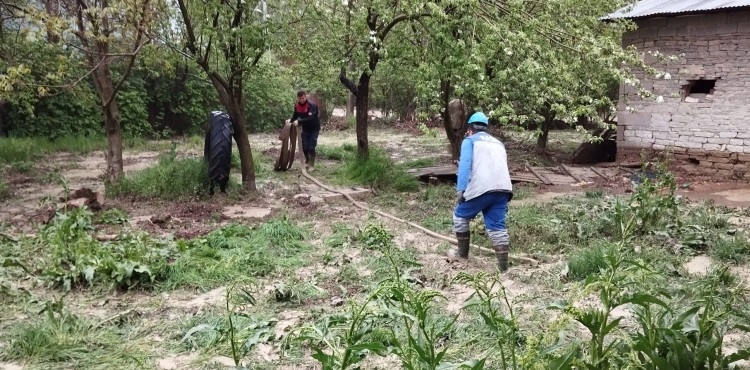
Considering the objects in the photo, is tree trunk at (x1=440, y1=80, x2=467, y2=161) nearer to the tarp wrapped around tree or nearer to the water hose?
the water hose

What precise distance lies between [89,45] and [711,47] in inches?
428

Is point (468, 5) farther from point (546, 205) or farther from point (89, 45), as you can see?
point (89, 45)

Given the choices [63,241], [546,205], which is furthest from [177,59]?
[546,205]

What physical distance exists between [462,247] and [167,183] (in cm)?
458

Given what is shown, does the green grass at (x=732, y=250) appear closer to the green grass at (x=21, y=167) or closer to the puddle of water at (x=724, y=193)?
the puddle of water at (x=724, y=193)

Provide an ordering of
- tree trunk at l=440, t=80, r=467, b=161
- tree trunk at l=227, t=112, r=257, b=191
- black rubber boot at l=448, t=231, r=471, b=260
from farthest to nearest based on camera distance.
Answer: tree trunk at l=440, t=80, r=467, b=161 < tree trunk at l=227, t=112, r=257, b=191 < black rubber boot at l=448, t=231, r=471, b=260

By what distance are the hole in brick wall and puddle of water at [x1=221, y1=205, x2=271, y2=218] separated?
8.49m

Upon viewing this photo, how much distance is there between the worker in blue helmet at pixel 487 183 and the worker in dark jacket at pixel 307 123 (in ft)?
Answer: 20.5

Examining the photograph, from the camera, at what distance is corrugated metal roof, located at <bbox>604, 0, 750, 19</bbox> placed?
9.88 metres

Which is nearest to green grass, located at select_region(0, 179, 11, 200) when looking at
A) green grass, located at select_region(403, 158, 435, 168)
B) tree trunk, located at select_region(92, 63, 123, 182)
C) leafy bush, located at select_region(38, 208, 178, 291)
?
tree trunk, located at select_region(92, 63, 123, 182)

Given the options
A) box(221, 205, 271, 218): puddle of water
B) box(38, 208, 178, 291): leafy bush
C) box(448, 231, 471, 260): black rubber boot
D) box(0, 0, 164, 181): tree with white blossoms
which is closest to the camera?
box(38, 208, 178, 291): leafy bush

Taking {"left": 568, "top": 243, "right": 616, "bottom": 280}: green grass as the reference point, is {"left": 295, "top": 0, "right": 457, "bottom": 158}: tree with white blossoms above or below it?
above

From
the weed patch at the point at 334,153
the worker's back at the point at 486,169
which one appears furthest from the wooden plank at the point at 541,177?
the worker's back at the point at 486,169

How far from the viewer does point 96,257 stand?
4.89 m
